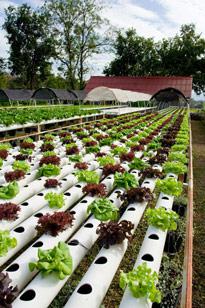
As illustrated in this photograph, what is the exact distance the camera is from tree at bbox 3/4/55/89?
48000mm

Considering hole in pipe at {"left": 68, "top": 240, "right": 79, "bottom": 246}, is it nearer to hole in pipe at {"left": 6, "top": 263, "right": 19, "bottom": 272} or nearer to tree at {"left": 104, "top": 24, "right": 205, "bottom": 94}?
hole in pipe at {"left": 6, "top": 263, "right": 19, "bottom": 272}

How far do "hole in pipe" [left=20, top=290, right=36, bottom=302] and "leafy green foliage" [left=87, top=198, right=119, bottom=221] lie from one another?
1360mm

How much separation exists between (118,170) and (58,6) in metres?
47.8

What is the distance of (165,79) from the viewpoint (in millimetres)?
38719

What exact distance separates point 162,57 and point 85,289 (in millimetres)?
55422

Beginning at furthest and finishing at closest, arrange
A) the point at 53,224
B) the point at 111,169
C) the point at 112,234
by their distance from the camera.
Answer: the point at 111,169, the point at 53,224, the point at 112,234

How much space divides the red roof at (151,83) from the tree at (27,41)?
41.7 feet

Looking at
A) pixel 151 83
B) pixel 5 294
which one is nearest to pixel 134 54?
pixel 151 83

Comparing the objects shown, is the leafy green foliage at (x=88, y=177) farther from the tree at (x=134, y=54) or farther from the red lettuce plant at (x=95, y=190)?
the tree at (x=134, y=54)

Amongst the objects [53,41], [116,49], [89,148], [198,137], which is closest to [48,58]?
[53,41]

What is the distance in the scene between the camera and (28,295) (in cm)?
239

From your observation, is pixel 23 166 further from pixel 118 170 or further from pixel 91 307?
pixel 91 307

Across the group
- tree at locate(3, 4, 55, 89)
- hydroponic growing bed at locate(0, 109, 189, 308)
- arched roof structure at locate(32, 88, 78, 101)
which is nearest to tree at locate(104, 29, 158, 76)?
tree at locate(3, 4, 55, 89)

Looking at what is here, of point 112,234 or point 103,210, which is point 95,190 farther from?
point 112,234
